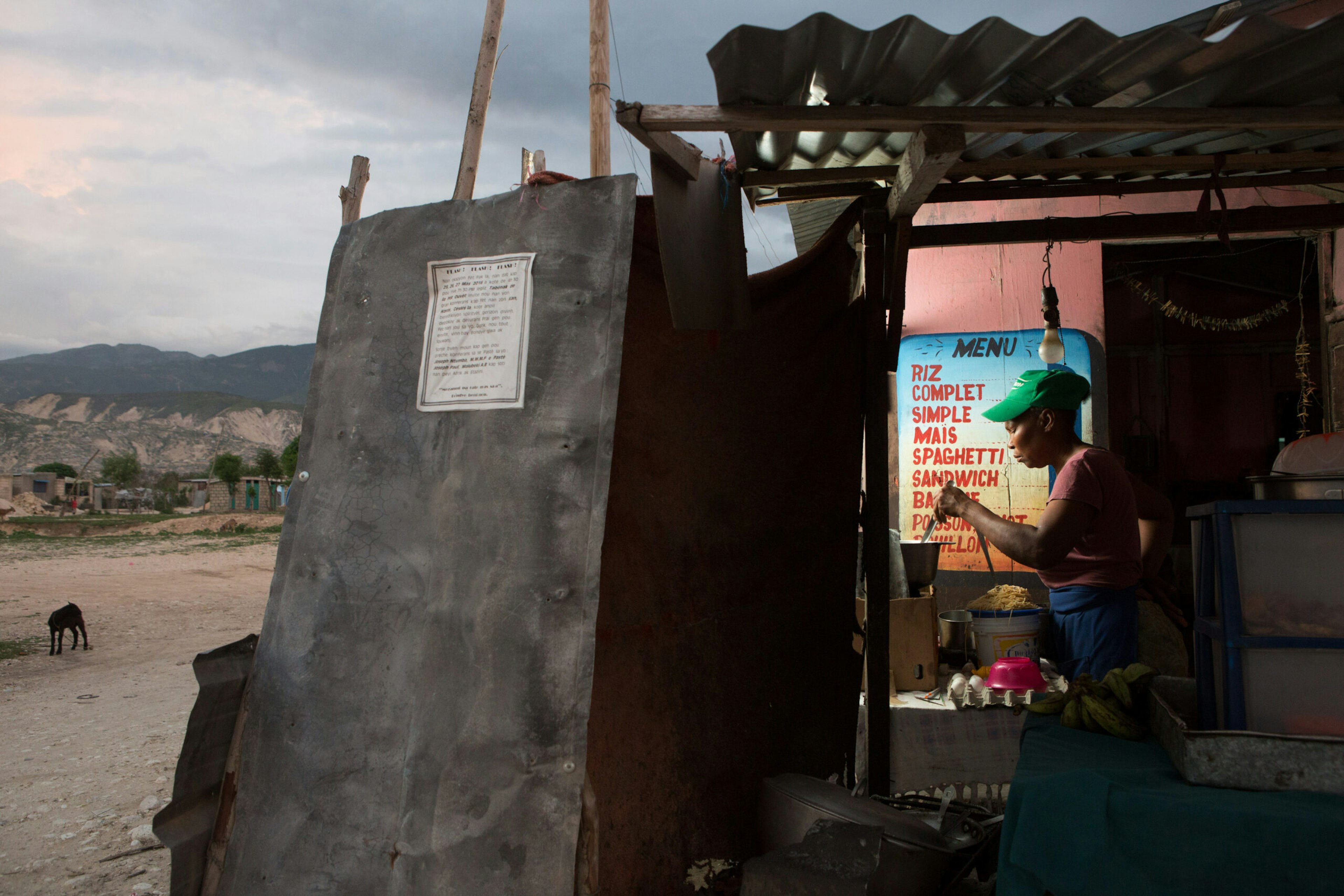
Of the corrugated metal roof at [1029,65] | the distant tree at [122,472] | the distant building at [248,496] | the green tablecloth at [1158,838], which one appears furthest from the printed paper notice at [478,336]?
the distant tree at [122,472]

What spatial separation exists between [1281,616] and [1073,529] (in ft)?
4.22

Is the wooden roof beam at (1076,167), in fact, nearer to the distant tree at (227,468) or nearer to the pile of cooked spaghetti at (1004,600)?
the pile of cooked spaghetti at (1004,600)

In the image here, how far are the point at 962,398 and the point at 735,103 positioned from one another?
12.6ft

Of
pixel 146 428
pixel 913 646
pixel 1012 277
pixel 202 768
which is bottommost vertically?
pixel 202 768

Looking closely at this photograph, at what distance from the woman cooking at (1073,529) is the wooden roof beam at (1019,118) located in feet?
3.66

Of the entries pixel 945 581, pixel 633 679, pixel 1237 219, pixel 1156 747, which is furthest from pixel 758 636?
pixel 945 581

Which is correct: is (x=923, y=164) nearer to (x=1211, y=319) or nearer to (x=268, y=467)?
(x=1211, y=319)

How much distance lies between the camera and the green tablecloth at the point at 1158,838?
1.43 m

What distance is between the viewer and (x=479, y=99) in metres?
5.78

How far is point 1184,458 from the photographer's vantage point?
8.79m

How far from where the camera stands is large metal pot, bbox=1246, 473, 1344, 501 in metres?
1.86

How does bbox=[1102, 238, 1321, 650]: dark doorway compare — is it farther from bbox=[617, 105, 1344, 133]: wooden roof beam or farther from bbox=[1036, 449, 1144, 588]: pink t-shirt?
bbox=[617, 105, 1344, 133]: wooden roof beam

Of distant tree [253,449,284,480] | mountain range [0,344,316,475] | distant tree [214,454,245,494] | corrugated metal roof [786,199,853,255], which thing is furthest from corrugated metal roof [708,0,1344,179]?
mountain range [0,344,316,475]

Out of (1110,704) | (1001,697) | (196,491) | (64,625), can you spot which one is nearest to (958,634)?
(1001,697)
